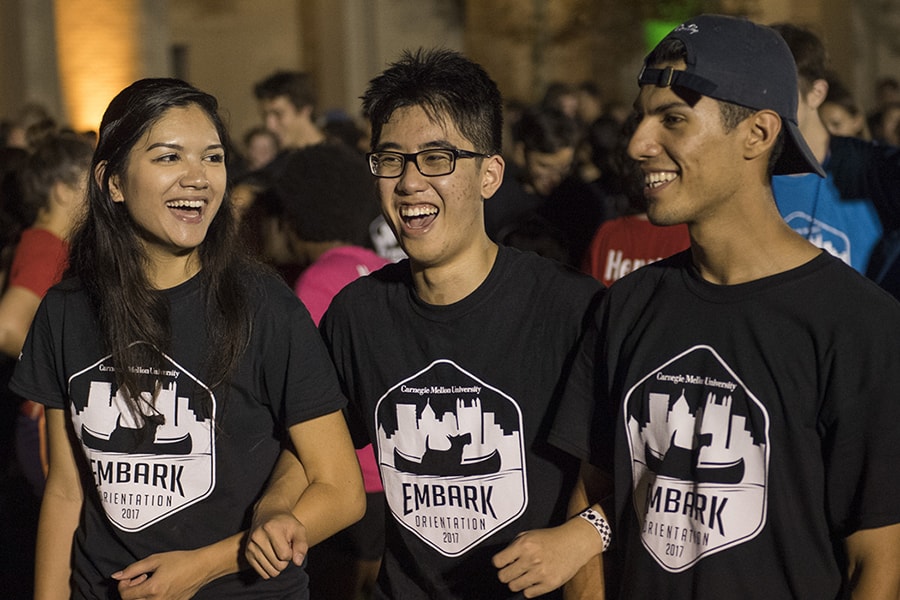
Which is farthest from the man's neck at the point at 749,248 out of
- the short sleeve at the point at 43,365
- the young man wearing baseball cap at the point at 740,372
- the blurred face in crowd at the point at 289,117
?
the blurred face in crowd at the point at 289,117

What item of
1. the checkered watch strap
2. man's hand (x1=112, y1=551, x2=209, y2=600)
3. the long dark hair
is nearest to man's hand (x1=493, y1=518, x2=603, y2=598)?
the checkered watch strap

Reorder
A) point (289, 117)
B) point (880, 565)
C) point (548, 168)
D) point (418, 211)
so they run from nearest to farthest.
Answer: point (880, 565) < point (418, 211) < point (548, 168) < point (289, 117)

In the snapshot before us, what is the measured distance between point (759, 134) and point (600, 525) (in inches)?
33.2

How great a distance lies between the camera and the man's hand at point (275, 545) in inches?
→ 94.1

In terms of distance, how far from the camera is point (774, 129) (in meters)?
2.36

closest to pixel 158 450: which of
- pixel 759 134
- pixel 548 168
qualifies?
pixel 759 134

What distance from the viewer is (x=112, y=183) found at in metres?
2.86

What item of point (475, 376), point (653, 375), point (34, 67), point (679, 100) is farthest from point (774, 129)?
point (34, 67)

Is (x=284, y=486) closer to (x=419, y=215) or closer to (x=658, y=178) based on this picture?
(x=419, y=215)

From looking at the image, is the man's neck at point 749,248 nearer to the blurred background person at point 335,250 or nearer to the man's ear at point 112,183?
the man's ear at point 112,183

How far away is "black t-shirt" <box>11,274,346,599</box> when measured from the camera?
2695mm

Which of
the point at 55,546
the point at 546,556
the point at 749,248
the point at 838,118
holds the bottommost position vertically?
the point at 55,546

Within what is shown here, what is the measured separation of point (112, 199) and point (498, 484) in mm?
1117

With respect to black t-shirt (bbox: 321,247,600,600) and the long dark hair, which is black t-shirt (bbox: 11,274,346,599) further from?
black t-shirt (bbox: 321,247,600,600)
